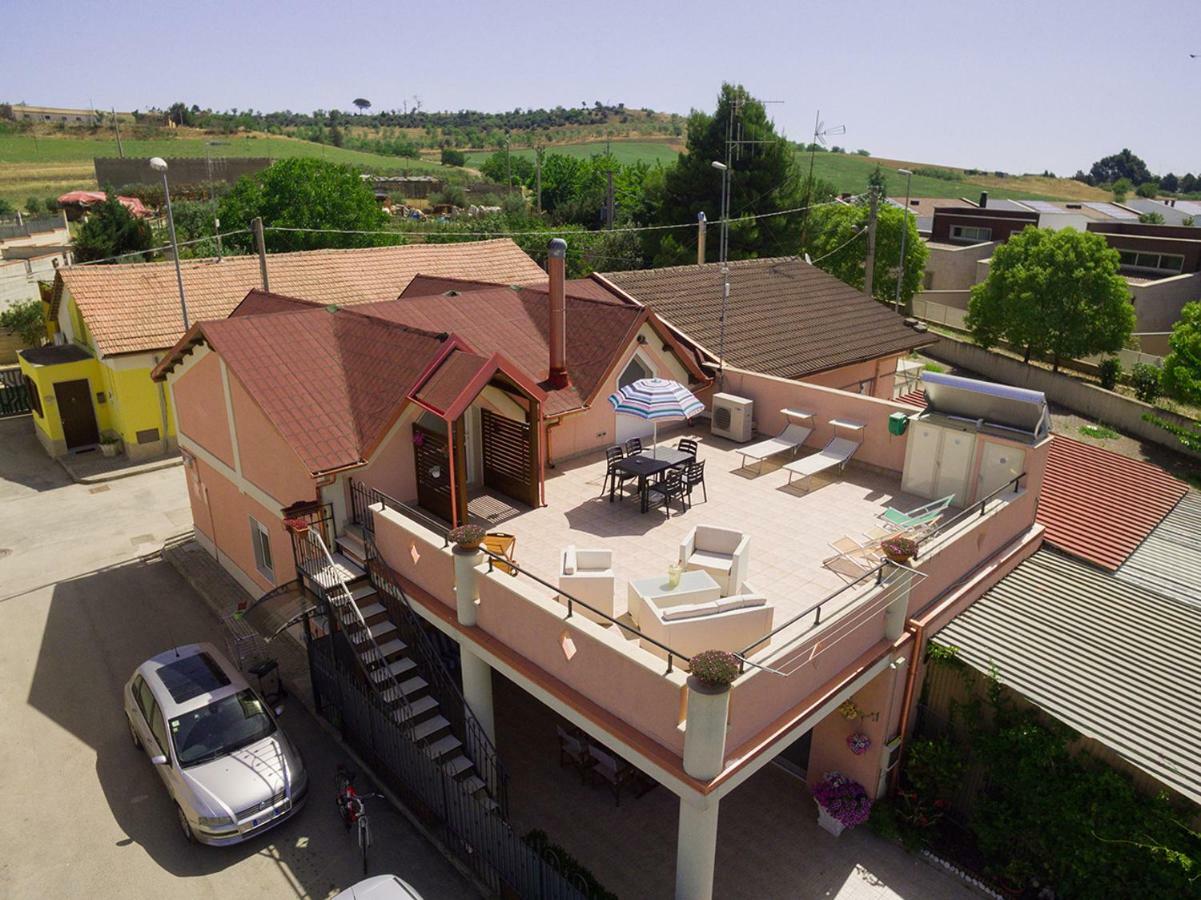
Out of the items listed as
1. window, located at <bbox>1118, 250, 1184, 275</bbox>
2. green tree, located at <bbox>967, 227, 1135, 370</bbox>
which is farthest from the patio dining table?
window, located at <bbox>1118, 250, 1184, 275</bbox>

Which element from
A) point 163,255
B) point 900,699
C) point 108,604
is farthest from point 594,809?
point 163,255

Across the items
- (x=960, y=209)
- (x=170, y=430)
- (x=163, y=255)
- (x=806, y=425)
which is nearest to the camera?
(x=806, y=425)

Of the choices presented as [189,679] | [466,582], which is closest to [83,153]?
[189,679]

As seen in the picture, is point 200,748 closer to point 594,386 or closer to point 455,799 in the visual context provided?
point 455,799

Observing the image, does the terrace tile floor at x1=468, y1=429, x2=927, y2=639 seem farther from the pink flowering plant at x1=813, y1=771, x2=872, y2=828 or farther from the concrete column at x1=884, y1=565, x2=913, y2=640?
the pink flowering plant at x1=813, y1=771, x2=872, y2=828

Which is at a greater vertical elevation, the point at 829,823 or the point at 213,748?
the point at 213,748

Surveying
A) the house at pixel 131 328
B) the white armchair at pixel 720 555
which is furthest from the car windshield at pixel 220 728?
the house at pixel 131 328

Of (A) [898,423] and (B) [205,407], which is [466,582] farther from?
(B) [205,407]
